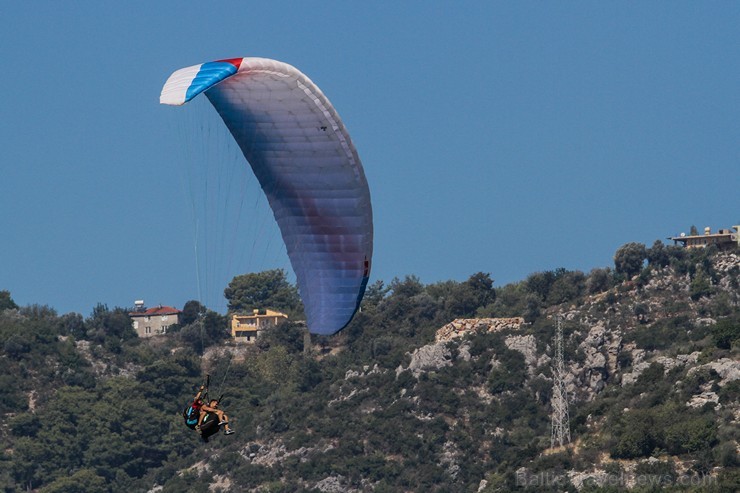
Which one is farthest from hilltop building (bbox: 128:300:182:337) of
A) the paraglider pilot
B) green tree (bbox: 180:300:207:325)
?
the paraglider pilot

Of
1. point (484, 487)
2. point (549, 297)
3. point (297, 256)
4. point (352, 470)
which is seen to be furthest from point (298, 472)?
point (297, 256)

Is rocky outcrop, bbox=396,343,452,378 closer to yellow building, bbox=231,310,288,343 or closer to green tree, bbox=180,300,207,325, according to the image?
yellow building, bbox=231,310,288,343

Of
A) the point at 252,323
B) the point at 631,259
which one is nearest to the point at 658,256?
the point at 631,259

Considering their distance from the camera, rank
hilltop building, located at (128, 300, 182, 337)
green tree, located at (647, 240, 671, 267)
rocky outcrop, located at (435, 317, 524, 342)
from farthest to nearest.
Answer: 1. hilltop building, located at (128, 300, 182, 337)
2. green tree, located at (647, 240, 671, 267)
3. rocky outcrop, located at (435, 317, 524, 342)

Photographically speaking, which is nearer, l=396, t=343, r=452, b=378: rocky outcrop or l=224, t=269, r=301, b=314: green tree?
l=396, t=343, r=452, b=378: rocky outcrop

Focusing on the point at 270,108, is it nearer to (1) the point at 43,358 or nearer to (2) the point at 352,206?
(2) the point at 352,206

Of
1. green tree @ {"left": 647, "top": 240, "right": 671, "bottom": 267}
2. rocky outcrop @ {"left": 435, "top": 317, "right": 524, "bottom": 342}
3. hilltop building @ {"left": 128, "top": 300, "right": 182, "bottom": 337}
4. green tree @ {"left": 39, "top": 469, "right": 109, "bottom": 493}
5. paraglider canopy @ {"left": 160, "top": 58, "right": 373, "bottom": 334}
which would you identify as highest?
hilltop building @ {"left": 128, "top": 300, "right": 182, "bottom": 337}

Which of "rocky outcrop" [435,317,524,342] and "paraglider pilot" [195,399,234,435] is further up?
"rocky outcrop" [435,317,524,342]

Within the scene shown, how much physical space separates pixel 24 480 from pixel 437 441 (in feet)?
86.7

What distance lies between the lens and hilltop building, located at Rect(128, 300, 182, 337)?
5738 inches

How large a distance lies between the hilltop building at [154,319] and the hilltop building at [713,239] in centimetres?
4244

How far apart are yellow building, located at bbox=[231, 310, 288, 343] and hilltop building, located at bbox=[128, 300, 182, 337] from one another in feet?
25.0

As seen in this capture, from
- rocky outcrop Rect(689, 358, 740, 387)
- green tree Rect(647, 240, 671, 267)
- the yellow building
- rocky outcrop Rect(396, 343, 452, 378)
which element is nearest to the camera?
rocky outcrop Rect(689, 358, 740, 387)

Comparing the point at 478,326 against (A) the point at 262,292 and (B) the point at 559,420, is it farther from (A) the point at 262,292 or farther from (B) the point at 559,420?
(A) the point at 262,292
